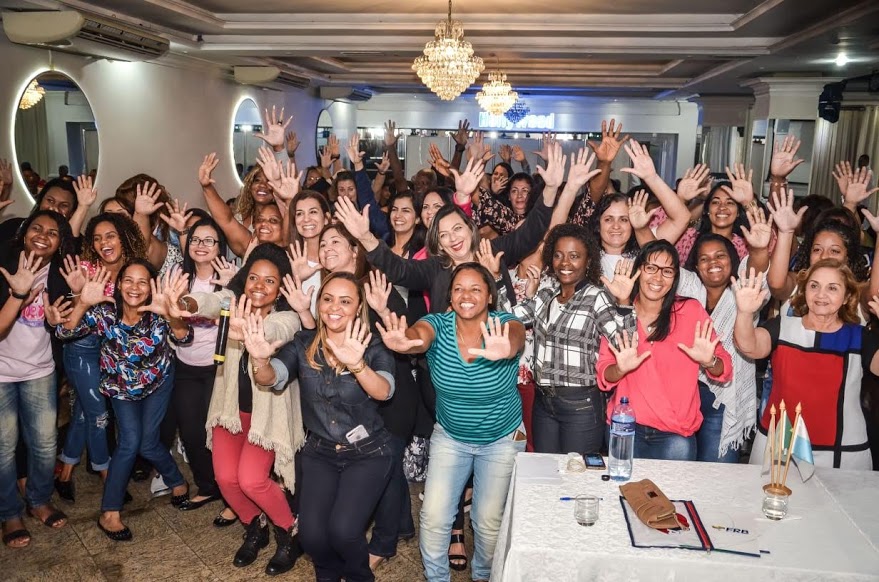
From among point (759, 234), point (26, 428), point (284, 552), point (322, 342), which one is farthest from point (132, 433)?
point (759, 234)

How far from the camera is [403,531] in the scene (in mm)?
3643

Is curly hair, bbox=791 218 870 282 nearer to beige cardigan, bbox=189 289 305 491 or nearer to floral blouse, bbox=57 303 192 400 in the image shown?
beige cardigan, bbox=189 289 305 491

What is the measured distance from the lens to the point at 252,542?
349cm

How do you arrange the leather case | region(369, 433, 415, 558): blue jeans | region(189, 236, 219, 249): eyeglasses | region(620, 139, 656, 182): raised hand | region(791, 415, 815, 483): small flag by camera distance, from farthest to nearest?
region(620, 139, 656, 182): raised hand < region(189, 236, 219, 249): eyeglasses < region(369, 433, 415, 558): blue jeans < region(791, 415, 815, 483): small flag < the leather case

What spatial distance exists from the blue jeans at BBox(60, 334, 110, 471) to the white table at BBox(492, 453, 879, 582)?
7.84 feet

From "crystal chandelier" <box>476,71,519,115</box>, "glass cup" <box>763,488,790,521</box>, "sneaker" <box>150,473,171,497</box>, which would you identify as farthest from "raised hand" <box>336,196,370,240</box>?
"crystal chandelier" <box>476,71,519,115</box>

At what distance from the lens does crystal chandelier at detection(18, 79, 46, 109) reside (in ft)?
18.5

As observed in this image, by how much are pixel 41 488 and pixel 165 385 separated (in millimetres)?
849

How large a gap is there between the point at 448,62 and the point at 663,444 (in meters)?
3.72

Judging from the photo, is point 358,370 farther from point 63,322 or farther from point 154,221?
point 154,221

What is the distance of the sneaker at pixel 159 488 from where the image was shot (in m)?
4.09

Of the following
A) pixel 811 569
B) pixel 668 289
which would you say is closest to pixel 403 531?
pixel 668 289

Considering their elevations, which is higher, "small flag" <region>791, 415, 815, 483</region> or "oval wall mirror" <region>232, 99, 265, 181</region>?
"oval wall mirror" <region>232, 99, 265, 181</region>

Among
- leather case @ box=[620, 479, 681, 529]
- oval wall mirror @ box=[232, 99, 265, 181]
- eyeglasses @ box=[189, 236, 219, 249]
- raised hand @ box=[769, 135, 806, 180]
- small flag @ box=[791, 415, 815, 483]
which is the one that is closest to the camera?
leather case @ box=[620, 479, 681, 529]
